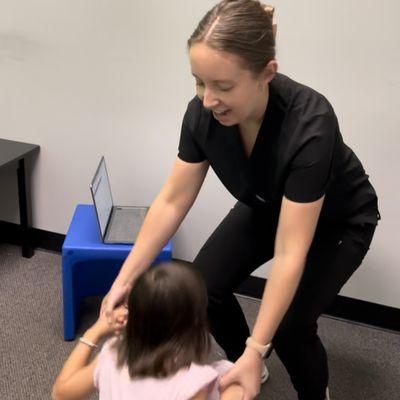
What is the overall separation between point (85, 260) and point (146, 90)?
738 mm

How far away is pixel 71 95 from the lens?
7.26 ft

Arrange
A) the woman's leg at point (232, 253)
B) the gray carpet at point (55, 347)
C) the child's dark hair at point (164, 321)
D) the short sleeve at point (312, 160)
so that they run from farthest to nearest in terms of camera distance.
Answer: the gray carpet at point (55, 347) → the woman's leg at point (232, 253) → the short sleeve at point (312, 160) → the child's dark hair at point (164, 321)

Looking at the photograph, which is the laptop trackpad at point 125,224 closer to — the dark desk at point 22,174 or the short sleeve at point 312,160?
the dark desk at point 22,174

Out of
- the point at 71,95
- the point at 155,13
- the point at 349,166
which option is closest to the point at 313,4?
the point at 155,13

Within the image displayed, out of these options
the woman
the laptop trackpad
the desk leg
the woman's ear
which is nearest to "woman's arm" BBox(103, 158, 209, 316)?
the woman

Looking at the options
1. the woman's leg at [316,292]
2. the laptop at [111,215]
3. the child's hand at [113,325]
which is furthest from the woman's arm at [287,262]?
the laptop at [111,215]

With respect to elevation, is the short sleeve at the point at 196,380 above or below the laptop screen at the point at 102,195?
above

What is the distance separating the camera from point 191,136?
49.9 inches

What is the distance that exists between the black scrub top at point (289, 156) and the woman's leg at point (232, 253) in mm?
88

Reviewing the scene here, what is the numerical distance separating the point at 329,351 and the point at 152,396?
51.5 inches

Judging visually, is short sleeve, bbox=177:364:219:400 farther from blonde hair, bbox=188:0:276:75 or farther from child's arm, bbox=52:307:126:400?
blonde hair, bbox=188:0:276:75

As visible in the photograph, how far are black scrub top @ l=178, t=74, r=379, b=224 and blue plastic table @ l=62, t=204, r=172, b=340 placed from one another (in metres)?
0.65

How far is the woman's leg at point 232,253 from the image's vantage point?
1395 millimetres

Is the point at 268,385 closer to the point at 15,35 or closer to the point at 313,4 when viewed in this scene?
the point at 313,4
